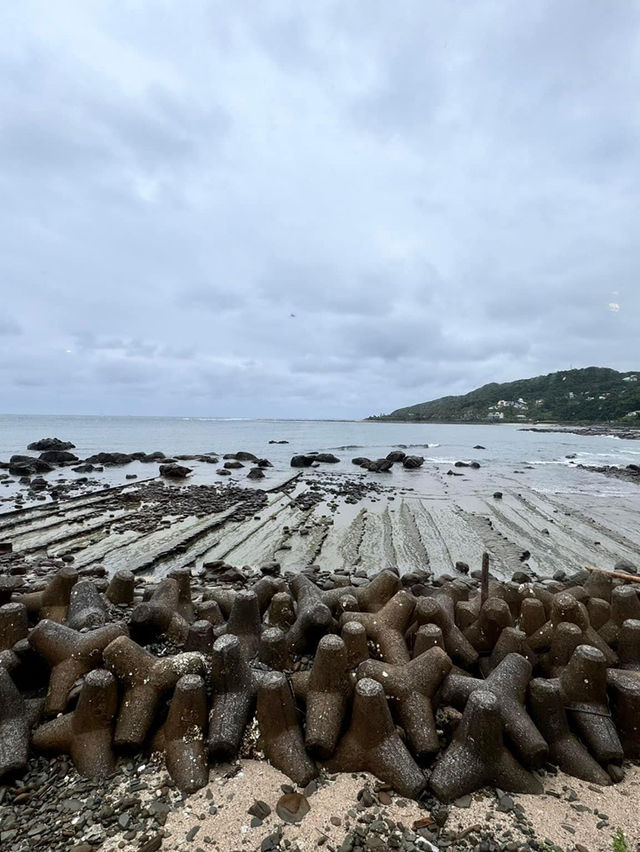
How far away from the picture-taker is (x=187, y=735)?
283cm

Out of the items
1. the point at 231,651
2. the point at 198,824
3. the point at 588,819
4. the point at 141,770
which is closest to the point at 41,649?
the point at 141,770

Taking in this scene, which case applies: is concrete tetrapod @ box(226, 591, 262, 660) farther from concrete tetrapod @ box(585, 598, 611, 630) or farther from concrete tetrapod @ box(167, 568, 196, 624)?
concrete tetrapod @ box(585, 598, 611, 630)

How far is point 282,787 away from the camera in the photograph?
2625mm

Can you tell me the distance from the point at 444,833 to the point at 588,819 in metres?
0.90

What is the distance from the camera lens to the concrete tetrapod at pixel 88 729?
2.82 metres

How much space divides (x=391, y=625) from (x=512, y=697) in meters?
1.10

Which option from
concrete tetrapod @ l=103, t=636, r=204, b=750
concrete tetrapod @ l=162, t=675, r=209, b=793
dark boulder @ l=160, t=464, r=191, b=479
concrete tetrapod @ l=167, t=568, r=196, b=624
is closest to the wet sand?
dark boulder @ l=160, t=464, r=191, b=479

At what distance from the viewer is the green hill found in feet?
376

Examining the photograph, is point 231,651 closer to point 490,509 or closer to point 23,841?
point 23,841

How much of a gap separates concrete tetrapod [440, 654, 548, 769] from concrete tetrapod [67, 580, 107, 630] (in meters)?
3.25

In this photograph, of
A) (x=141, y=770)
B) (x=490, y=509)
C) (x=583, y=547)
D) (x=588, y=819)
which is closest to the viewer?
(x=588, y=819)

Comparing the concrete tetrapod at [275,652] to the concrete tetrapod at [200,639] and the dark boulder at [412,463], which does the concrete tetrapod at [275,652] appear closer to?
the concrete tetrapod at [200,639]

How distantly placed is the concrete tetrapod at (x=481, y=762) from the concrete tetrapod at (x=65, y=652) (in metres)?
2.61

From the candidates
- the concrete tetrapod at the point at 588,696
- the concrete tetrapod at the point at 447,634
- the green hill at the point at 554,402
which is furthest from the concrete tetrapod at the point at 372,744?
the green hill at the point at 554,402
